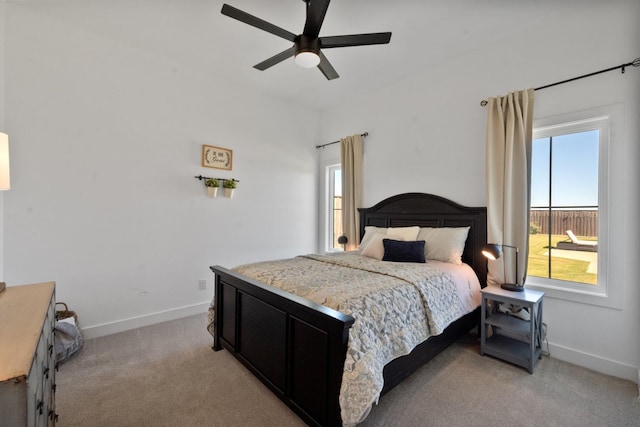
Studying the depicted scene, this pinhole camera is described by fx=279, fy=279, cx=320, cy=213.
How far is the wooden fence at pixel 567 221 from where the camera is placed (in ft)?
7.77

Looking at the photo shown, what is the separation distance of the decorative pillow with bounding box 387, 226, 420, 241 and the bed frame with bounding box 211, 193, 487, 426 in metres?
A: 0.50

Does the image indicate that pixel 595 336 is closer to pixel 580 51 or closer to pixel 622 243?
pixel 622 243

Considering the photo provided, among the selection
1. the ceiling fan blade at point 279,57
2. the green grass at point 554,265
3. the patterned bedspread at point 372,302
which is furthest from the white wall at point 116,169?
the green grass at point 554,265

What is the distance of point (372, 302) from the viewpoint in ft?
5.49

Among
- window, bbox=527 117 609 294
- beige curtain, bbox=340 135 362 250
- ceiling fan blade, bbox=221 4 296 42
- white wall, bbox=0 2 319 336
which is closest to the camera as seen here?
ceiling fan blade, bbox=221 4 296 42

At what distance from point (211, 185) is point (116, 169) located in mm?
969

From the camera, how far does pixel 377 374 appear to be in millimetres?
1451

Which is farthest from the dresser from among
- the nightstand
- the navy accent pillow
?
the nightstand

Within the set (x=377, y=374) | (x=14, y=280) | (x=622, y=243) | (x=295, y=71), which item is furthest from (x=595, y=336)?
(x=14, y=280)

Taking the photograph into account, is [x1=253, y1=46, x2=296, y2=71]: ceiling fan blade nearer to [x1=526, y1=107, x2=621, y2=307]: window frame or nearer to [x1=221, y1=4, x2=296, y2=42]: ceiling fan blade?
[x1=221, y1=4, x2=296, y2=42]: ceiling fan blade

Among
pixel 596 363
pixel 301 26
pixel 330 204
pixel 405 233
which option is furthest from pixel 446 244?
pixel 301 26

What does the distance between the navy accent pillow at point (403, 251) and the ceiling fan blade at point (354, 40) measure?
5.99 feet

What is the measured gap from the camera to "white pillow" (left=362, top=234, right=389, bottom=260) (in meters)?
3.05

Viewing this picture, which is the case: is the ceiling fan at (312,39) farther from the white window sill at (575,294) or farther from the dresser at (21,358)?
the white window sill at (575,294)
